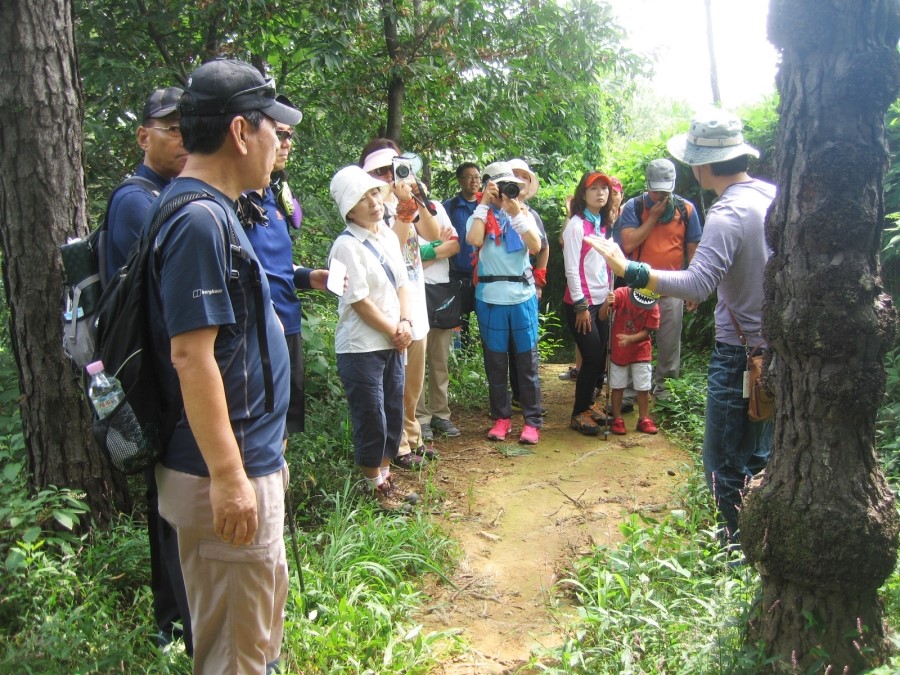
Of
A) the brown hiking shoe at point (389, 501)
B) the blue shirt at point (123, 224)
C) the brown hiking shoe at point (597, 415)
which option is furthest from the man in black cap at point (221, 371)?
the brown hiking shoe at point (597, 415)

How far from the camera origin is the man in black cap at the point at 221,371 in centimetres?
184

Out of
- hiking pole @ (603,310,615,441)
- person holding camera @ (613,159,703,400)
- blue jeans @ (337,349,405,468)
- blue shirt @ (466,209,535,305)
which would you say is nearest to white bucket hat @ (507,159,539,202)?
blue shirt @ (466,209,535,305)

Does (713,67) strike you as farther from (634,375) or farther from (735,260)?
(735,260)

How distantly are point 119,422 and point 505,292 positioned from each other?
3668 millimetres

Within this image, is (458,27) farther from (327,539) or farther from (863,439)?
(863,439)

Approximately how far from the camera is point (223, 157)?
202 centimetres

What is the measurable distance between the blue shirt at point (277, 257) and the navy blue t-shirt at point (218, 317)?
53.0 inches

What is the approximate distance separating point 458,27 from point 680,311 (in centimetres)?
285

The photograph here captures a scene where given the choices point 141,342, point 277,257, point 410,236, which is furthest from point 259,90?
point 410,236

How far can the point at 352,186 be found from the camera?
155 inches

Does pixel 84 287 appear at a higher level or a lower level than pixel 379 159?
lower

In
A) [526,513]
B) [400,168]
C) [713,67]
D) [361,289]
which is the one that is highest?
[713,67]

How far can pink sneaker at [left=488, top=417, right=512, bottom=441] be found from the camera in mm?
5543

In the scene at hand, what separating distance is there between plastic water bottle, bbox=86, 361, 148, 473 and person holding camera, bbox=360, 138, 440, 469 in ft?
8.12
